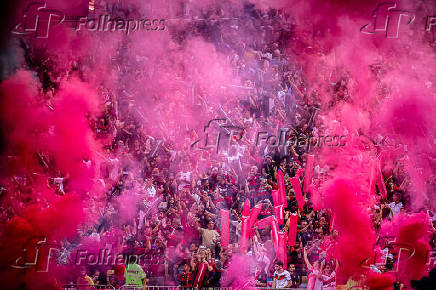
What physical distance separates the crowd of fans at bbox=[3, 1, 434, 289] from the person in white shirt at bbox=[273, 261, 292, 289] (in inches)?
0.5

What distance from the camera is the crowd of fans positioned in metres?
4.89

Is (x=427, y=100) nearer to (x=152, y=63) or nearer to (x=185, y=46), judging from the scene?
(x=185, y=46)

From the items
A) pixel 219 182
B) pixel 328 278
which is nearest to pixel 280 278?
pixel 328 278

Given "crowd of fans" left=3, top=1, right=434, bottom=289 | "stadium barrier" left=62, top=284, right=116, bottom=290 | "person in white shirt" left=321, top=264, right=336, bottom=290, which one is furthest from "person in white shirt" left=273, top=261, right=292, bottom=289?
"stadium barrier" left=62, top=284, right=116, bottom=290

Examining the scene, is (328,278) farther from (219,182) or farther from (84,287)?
(84,287)

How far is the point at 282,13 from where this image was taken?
5.02 m

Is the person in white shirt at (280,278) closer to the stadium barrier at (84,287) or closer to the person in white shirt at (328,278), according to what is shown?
the person in white shirt at (328,278)

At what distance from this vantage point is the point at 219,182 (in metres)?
4.95

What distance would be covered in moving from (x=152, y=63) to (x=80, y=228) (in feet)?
7.15

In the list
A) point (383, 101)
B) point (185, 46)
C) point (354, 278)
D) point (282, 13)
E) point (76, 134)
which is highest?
point (282, 13)

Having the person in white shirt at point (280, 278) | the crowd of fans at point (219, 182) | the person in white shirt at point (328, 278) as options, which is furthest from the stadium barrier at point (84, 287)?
the person in white shirt at point (328, 278)

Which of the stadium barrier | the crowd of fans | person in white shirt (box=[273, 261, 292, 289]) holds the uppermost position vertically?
the crowd of fans

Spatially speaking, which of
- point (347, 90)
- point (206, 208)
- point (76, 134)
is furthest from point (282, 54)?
point (76, 134)

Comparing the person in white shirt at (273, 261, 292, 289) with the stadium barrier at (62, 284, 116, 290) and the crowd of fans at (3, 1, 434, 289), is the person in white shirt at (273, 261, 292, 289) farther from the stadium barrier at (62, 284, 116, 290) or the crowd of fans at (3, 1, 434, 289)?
the stadium barrier at (62, 284, 116, 290)
